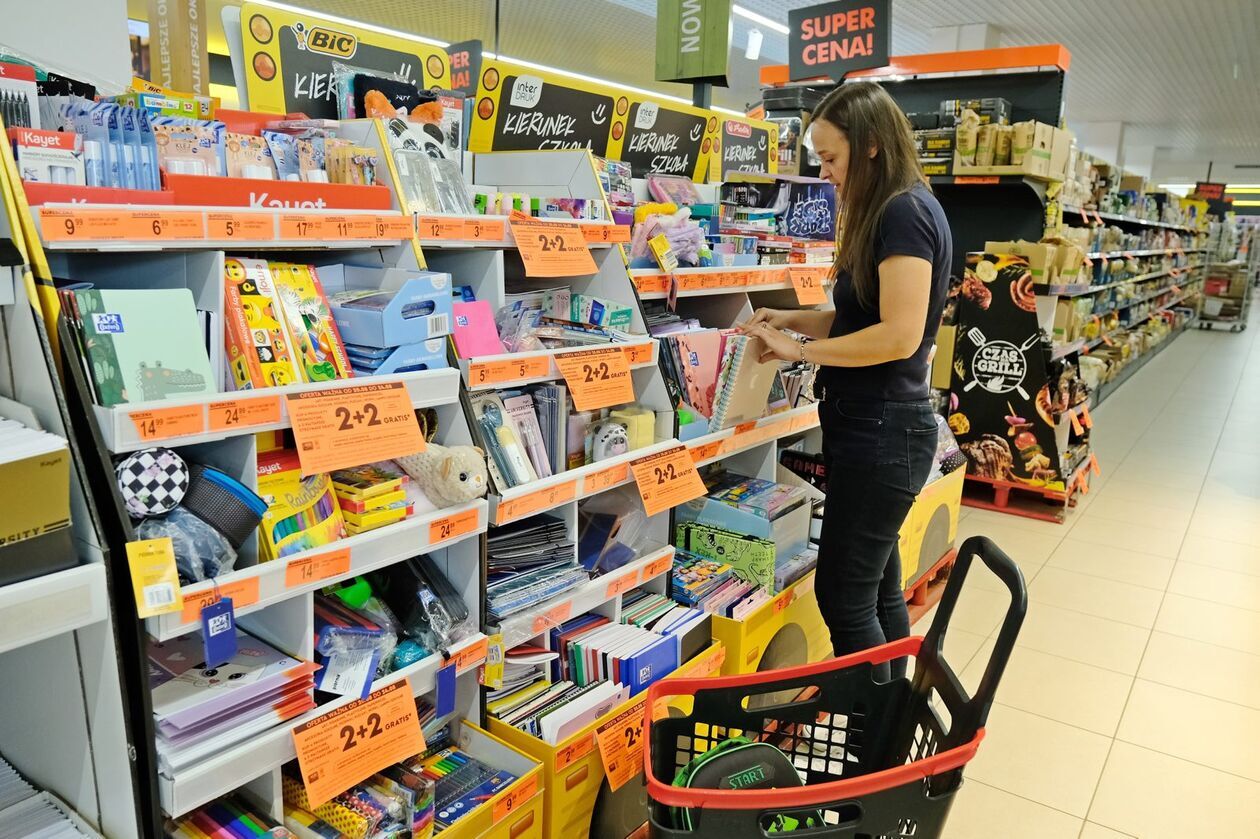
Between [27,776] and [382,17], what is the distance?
37.4 ft

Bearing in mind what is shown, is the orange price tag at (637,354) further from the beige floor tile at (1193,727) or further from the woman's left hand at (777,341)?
the beige floor tile at (1193,727)

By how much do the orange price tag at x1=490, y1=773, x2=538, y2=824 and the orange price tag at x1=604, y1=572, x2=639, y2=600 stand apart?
1.87 ft

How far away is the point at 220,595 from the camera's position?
4.71 ft

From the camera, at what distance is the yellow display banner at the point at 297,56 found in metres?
2.27

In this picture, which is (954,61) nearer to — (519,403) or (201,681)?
(519,403)

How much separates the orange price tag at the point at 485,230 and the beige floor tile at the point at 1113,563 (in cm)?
391

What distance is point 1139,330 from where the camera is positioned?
40.6 feet

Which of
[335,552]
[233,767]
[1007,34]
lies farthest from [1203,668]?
[1007,34]

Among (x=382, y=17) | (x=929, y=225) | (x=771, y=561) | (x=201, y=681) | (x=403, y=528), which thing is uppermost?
(x=382, y=17)

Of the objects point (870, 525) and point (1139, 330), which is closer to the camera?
point (870, 525)

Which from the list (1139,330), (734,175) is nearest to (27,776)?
(734,175)

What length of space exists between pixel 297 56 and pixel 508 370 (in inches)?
43.0

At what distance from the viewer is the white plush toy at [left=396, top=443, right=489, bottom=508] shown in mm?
1824

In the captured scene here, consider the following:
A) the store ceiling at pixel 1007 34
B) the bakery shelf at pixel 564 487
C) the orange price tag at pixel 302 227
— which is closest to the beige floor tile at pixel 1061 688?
the bakery shelf at pixel 564 487
